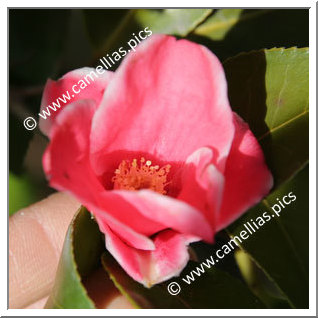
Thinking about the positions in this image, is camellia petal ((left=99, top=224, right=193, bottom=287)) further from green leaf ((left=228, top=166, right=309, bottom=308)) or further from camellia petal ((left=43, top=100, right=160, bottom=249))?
green leaf ((left=228, top=166, right=309, bottom=308))

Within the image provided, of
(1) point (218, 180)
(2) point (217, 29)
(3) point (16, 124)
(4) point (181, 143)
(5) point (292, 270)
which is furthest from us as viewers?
(3) point (16, 124)

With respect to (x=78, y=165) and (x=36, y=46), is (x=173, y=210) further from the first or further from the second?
(x=36, y=46)

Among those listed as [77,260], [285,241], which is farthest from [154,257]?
[285,241]

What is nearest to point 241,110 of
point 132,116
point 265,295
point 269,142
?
point 269,142

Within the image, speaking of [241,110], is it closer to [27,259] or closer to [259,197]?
[259,197]

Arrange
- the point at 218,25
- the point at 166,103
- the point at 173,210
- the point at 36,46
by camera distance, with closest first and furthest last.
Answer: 1. the point at 173,210
2. the point at 166,103
3. the point at 218,25
4. the point at 36,46
